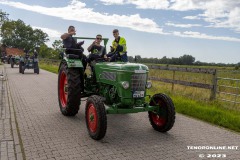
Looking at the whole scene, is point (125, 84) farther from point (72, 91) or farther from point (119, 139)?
point (72, 91)

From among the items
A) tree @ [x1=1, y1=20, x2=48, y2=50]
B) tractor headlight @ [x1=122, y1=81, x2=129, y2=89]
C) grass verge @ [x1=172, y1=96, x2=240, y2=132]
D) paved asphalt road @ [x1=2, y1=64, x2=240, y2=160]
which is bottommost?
paved asphalt road @ [x1=2, y1=64, x2=240, y2=160]

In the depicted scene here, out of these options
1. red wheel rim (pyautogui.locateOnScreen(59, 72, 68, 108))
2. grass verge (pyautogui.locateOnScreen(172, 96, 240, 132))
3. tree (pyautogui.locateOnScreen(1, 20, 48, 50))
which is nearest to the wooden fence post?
grass verge (pyautogui.locateOnScreen(172, 96, 240, 132))

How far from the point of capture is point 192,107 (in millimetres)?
7316

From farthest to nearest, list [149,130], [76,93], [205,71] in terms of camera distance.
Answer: [205,71]
[76,93]
[149,130]

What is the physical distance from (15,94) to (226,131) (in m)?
7.06

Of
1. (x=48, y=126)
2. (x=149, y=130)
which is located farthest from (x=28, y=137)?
(x=149, y=130)

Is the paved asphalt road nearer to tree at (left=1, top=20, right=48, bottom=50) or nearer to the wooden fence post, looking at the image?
the wooden fence post

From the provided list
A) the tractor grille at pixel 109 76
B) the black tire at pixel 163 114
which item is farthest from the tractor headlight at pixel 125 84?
the black tire at pixel 163 114

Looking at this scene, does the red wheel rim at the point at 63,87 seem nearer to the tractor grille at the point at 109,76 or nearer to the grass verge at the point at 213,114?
the tractor grille at the point at 109,76

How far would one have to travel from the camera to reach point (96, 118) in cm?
466

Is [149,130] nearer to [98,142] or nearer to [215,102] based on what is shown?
[98,142]

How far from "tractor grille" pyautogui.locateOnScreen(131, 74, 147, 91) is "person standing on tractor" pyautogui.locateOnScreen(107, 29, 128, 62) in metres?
1.22

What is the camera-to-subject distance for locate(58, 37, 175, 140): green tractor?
4730 millimetres

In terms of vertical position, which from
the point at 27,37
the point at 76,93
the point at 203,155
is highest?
the point at 27,37
